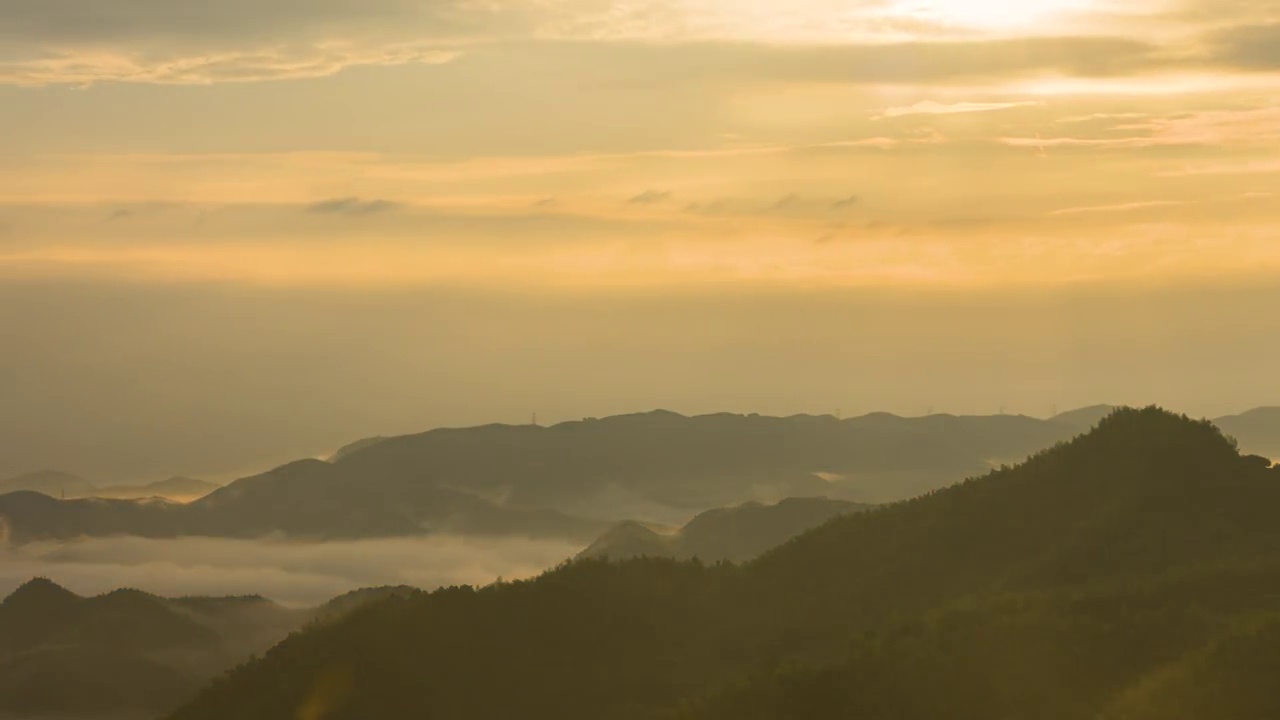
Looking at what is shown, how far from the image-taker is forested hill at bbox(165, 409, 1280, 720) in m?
86.9

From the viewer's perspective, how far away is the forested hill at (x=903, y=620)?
86875mm

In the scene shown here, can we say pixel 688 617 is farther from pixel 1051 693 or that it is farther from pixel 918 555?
pixel 1051 693

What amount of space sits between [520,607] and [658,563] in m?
18.4

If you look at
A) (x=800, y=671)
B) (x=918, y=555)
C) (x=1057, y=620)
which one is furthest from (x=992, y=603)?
(x=918, y=555)

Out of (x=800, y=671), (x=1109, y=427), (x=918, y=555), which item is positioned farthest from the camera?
(x=1109, y=427)

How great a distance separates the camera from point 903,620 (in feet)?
329

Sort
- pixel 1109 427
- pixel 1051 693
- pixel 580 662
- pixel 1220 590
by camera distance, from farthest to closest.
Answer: pixel 1109 427 → pixel 580 662 → pixel 1220 590 → pixel 1051 693

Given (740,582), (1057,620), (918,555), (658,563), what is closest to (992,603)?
(1057,620)

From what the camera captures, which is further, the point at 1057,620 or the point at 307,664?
the point at 307,664

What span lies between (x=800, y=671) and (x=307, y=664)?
4664cm

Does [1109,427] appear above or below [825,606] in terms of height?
above

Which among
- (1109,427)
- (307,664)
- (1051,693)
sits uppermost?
(1109,427)

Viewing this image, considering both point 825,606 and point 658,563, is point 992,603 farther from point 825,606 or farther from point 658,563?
point 658,563

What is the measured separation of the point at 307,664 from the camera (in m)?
123
